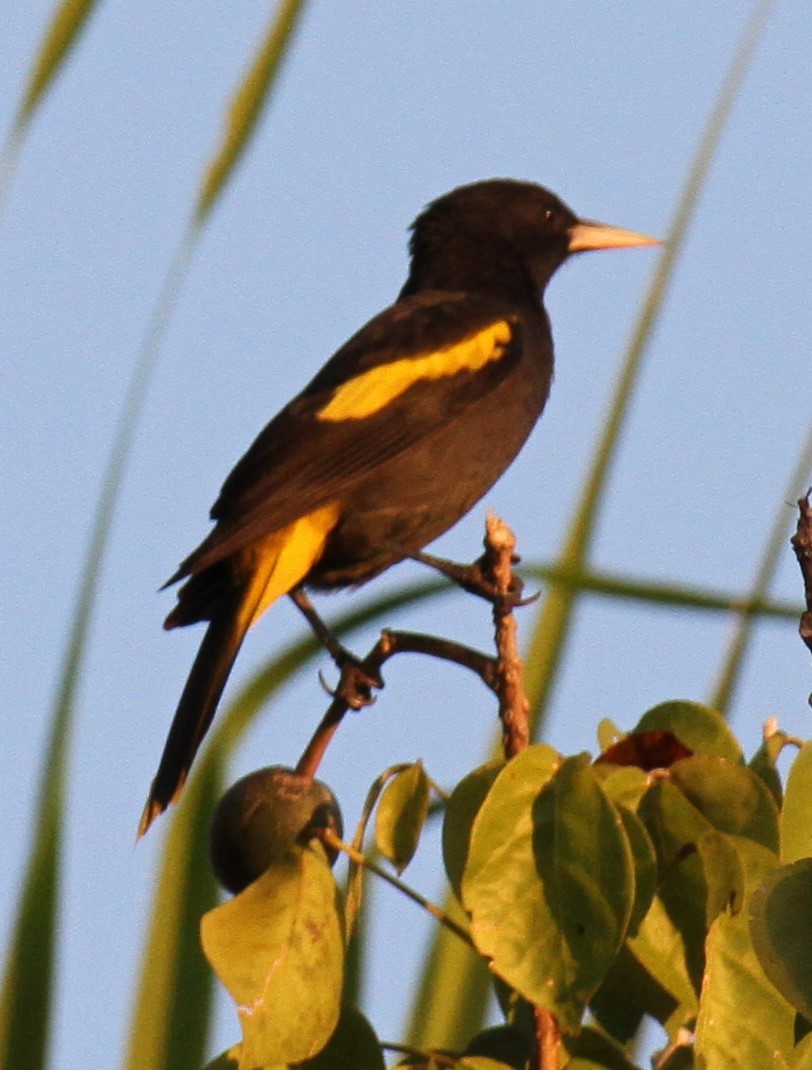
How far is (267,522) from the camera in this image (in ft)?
9.70

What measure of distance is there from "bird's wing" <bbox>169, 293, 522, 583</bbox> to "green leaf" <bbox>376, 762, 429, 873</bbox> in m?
1.32

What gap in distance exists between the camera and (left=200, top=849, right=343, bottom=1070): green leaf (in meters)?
1.42

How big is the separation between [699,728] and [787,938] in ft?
1.02

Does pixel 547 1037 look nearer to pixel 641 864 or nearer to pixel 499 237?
pixel 641 864

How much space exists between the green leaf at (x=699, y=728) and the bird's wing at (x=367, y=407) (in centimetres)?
140

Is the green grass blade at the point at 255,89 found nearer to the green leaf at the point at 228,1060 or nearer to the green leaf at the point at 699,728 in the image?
the green leaf at the point at 699,728

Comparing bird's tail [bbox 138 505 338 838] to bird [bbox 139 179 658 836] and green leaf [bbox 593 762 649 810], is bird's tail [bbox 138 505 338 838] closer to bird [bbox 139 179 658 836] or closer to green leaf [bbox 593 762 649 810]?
bird [bbox 139 179 658 836]

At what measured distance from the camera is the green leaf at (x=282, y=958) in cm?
142

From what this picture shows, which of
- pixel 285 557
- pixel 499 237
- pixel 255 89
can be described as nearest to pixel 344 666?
pixel 285 557

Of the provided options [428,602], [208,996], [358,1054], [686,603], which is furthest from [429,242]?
[358,1054]

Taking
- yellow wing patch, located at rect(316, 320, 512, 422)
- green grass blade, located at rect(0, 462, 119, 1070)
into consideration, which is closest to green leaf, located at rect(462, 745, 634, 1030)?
green grass blade, located at rect(0, 462, 119, 1070)

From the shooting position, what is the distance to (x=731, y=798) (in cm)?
144

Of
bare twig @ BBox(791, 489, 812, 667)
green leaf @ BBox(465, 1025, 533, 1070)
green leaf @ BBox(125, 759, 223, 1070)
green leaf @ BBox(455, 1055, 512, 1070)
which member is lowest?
green leaf @ BBox(125, 759, 223, 1070)

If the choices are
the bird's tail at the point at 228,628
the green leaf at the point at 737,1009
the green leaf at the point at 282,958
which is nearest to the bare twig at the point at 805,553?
the green leaf at the point at 737,1009
